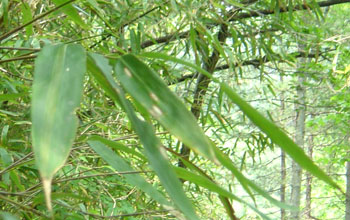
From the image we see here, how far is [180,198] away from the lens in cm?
54

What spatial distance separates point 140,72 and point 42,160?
17cm

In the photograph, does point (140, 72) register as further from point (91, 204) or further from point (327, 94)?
point (327, 94)

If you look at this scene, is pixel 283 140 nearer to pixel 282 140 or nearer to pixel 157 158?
pixel 282 140

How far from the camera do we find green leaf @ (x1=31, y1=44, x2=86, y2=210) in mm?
423

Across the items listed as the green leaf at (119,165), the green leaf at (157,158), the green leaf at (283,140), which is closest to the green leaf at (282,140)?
the green leaf at (283,140)

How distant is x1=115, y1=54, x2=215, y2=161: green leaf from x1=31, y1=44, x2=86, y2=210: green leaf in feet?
0.17

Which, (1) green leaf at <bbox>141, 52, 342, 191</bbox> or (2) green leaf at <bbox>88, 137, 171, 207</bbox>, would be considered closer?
(1) green leaf at <bbox>141, 52, 342, 191</bbox>

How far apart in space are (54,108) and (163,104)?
0.37 feet

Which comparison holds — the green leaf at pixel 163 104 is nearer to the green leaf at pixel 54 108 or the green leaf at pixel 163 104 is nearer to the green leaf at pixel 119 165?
the green leaf at pixel 54 108

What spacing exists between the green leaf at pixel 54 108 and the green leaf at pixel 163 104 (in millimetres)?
52

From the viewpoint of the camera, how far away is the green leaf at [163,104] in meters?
0.49

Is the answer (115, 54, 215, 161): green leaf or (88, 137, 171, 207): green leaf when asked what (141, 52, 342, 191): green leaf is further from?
(88, 137, 171, 207): green leaf

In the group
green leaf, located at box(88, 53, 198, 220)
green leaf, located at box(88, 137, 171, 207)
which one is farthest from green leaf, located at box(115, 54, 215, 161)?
green leaf, located at box(88, 137, 171, 207)

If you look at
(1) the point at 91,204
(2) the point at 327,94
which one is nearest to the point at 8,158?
(1) the point at 91,204
